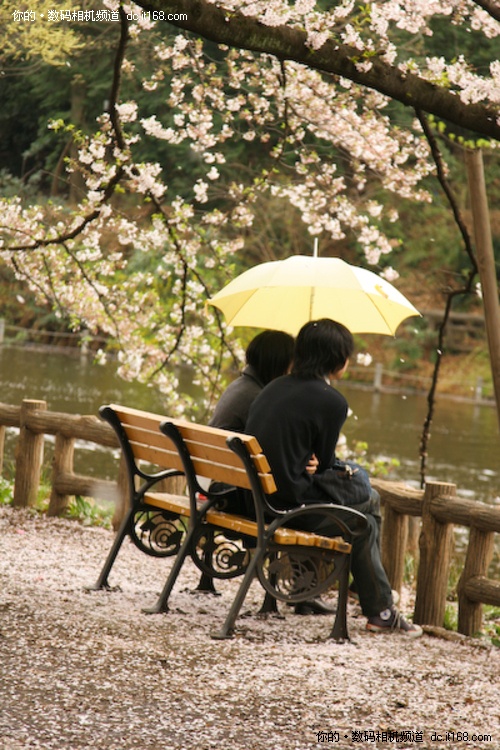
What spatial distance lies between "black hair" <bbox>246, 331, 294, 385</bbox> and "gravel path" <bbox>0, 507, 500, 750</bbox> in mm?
1156

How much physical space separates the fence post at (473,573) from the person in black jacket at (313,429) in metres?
0.71

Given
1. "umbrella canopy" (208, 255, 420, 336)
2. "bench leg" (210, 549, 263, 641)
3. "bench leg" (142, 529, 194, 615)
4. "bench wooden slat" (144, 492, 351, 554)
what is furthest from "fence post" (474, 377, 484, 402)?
"bench leg" (210, 549, 263, 641)

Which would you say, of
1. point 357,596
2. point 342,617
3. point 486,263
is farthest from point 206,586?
point 486,263

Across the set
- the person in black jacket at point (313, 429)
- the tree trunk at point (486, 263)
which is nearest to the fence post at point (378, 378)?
the tree trunk at point (486, 263)

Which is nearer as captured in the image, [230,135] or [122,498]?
[122,498]

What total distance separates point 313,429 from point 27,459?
11.0 ft

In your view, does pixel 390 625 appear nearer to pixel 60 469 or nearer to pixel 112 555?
pixel 112 555

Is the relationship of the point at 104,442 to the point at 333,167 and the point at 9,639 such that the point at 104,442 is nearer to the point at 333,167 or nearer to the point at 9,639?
the point at 9,639

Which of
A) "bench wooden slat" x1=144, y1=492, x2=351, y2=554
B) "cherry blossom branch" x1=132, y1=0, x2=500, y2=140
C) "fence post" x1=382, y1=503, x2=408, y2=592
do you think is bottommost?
"fence post" x1=382, y1=503, x2=408, y2=592

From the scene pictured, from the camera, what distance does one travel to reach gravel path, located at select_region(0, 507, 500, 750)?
3061mm

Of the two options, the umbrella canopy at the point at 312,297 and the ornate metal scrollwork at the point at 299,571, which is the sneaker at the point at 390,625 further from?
the umbrella canopy at the point at 312,297

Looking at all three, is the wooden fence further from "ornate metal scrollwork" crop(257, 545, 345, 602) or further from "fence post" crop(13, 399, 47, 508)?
"fence post" crop(13, 399, 47, 508)

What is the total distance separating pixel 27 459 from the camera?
7.28 metres

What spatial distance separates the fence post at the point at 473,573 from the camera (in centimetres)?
521
